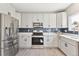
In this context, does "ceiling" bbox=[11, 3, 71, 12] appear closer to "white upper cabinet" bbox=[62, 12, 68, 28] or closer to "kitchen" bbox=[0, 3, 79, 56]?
"kitchen" bbox=[0, 3, 79, 56]

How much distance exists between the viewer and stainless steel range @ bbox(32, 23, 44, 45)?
608 cm

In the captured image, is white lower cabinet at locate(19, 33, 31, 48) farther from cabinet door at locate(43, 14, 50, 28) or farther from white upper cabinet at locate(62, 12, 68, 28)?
white upper cabinet at locate(62, 12, 68, 28)

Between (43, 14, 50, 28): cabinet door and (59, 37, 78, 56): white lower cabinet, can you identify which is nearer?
(59, 37, 78, 56): white lower cabinet

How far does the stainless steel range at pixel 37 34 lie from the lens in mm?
6078

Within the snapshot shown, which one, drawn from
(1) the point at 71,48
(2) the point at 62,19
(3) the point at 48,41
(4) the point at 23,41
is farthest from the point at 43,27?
(1) the point at 71,48

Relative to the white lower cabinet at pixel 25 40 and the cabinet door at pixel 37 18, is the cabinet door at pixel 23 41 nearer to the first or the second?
the white lower cabinet at pixel 25 40

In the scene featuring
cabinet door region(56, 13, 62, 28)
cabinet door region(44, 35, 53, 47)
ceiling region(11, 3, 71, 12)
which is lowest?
cabinet door region(44, 35, 53, 47)

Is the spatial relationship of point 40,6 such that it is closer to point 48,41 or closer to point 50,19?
point 50,19

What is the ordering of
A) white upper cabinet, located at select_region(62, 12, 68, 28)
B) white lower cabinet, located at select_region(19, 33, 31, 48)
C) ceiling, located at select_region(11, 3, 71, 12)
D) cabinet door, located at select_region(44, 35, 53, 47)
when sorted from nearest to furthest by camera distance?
ceiling, located at select_region(11, 3, 71, 12)
white upper cabinet, located at select_region(62, 12, 68, 28)
white lower cabinet, located at select_region(19, 33, 31, 48)
cabinet door, located at select_region(44, 35, 53, 47)

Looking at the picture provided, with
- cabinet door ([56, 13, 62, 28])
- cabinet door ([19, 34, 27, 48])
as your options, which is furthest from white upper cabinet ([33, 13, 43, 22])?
cabinet door ([19, 34, 27, 48])

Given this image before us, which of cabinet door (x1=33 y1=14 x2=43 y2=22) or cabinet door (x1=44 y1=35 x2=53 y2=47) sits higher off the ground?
cabinet door (x1=33 y1=14 x2=43 y2=22)

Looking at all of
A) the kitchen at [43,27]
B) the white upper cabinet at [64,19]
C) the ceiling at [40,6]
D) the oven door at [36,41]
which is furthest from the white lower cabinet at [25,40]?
the white upper cabinet at [64,19]

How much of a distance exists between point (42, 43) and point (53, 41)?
605 millimetres

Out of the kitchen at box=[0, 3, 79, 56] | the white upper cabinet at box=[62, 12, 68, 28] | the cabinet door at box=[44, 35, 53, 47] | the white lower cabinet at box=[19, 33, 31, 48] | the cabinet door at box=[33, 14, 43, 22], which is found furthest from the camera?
the cabinet door at box=[33, 14, 43, 22]
